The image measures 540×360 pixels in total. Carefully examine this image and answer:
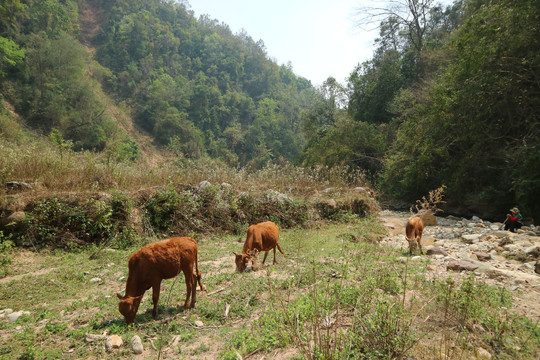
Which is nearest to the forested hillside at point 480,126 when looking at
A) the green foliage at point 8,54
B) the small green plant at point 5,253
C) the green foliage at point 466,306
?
the green foliage at point 466,306

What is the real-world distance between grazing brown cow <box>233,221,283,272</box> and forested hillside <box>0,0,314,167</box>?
2270cm

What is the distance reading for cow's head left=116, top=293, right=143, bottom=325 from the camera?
3.33 metres

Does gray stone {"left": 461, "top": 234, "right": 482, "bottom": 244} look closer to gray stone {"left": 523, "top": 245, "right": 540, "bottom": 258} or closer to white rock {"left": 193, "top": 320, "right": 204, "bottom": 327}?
gray stone {"left": 523, "top": 245, "right": 540, "bottom": 258}

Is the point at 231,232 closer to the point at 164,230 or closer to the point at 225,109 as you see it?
the point at 164,230

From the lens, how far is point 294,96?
7431 centimetres

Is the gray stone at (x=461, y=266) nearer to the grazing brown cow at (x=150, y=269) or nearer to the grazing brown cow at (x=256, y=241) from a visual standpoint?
the grazing brown cow at (x=256, y=241)

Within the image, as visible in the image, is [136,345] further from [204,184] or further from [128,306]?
[204,184]

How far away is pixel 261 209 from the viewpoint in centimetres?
998

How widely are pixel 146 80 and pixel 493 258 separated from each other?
56188 millimetres

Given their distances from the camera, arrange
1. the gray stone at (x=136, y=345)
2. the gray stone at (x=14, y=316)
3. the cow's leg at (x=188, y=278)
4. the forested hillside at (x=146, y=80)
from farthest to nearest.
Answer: the forested hillside at (x=146, y=80), the cow's leg at (x=188, y=278), the gray stone at (x=14, y=316), the gray stone at (x=136, y=345)

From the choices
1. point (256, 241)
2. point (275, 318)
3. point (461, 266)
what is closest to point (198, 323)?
point (275, 318)

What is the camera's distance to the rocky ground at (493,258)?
13.8 ft

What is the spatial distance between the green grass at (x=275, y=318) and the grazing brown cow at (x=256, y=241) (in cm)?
26

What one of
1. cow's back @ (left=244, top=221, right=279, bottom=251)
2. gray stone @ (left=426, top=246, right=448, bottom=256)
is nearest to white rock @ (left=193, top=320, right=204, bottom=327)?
cow's back @ (left=244, top=221, right=279, bottom=251)
